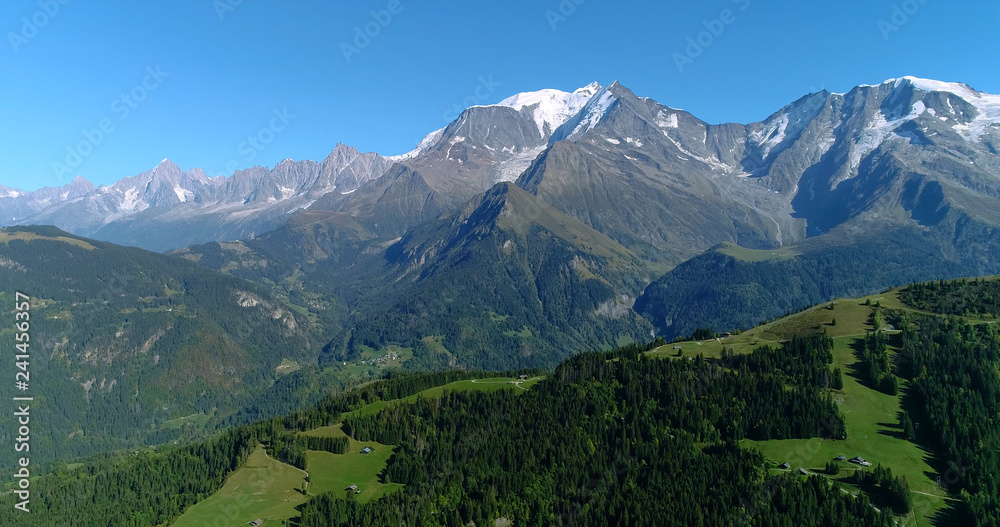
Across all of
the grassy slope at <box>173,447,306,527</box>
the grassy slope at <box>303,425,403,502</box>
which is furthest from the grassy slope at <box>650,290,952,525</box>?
the grassy slope at <box>173,447,306,527</box>

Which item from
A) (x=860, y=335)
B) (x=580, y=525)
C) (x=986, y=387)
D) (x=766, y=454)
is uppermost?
(x=860, y=335)

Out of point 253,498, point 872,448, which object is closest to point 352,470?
point 253,498

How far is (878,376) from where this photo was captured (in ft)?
550

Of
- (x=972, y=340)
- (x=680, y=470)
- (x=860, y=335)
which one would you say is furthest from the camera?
(x=860, y=335)

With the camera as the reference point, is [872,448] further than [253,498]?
No

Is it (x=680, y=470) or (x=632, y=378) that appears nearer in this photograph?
(x=680, y=470)

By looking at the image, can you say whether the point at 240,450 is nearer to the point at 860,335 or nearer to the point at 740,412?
the point at 740,412

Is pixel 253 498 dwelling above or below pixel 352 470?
below

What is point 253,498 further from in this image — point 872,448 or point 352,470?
point 872,448

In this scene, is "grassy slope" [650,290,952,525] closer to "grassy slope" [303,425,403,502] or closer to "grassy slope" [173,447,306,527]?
"grassy slope" [303,425,403,502]

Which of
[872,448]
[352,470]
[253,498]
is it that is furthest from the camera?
[352,470]

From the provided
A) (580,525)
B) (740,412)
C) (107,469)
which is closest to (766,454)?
(740,412)

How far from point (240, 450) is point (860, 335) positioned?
186 m

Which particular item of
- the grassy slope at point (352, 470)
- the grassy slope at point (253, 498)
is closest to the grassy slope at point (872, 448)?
the grassy slope at point (352, 470)
